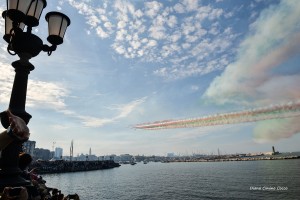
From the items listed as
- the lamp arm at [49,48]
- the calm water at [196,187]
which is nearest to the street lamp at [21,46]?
the lamp arm at [49,48]

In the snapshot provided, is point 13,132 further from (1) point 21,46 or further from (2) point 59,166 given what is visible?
(2) point 59,166

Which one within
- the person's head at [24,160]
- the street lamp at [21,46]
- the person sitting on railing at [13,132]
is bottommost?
the person's head at [24,160]

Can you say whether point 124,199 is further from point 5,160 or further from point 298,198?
point 5,160

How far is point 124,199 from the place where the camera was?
139 feet

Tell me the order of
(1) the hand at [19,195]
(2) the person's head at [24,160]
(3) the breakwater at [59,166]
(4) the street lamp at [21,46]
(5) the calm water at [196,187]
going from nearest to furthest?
(1) the hand at [19,195]
(4) the street lamp at [21,46]
(2) the person's head at [24,160]
(5) the calm water at [196,187]
(3) the breakwater at [59,166]

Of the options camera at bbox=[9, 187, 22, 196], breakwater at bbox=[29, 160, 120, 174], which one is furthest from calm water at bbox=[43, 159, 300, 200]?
camera at bbox=[9, 187, 22, 196]

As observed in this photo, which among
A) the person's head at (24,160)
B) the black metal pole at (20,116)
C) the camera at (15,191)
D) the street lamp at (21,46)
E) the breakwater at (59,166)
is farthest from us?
the breakwater at (59,166)

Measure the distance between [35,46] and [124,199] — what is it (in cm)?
4376

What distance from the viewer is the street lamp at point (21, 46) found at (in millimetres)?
3658

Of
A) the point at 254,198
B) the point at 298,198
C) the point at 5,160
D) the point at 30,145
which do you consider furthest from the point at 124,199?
the point at 30,145

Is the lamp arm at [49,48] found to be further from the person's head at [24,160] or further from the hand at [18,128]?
the hand at [18,128]

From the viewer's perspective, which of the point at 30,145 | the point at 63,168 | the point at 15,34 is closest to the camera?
the point at 15,34

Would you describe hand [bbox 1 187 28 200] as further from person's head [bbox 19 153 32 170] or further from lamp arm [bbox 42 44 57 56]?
lamp arm [bbox 42 44 57 56]

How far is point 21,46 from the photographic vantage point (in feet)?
13.9
